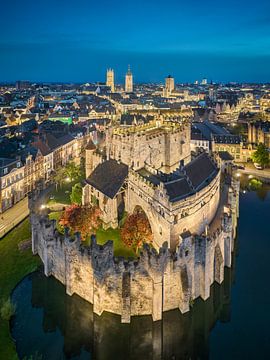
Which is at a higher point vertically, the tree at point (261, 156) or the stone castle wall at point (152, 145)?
the stone castle wall at point (152, 145)

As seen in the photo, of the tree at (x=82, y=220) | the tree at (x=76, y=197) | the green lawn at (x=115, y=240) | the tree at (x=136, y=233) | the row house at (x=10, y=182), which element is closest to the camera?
the green lawn at (x=115, y=240)

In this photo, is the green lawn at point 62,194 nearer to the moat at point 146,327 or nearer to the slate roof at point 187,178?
the slate roof at point 187,178

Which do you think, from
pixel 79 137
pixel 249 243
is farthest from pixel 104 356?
pixel 79 137

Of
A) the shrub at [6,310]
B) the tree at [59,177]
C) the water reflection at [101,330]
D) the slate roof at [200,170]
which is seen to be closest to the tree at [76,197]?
the tree at [59,177]

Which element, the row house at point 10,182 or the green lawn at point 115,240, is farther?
the row house at point 10,182

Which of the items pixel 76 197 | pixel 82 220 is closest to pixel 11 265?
pixel 82 220

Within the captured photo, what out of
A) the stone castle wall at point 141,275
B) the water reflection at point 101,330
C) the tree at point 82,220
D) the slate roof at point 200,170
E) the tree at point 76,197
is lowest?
the water reflection at point 101,330

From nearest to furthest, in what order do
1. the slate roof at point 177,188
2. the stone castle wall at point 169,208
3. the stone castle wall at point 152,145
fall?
the stone castle wall at point 169,208, the slate roof at point 177,188, the stone castle wall at point 152,145
